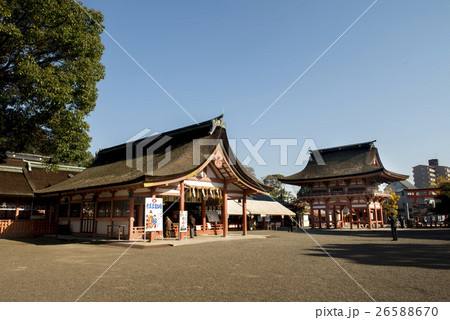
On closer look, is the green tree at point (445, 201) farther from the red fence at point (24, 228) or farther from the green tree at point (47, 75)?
the red fence at point (24, 228)

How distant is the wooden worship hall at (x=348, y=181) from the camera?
35969mm

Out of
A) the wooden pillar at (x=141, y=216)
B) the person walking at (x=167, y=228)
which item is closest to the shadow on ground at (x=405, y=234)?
the person walking at (x=167, y=228)

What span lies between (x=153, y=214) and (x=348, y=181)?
28.7 meters

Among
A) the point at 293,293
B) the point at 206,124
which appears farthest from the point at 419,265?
the point at 206,124

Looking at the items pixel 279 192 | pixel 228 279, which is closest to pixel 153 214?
pixel 228 279

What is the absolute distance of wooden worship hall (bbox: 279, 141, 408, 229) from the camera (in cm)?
3597

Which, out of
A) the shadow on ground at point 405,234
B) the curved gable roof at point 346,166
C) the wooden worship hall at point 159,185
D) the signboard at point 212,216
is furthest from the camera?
the curved gable roof at point 346,166

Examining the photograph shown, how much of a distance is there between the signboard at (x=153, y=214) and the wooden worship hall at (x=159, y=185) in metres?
0.84

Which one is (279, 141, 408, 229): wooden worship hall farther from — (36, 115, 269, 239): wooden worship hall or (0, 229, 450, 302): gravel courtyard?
(0, 229, 450, 302): gravel courtyard

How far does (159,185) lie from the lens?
1641cm

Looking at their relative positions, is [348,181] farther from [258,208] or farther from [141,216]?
[141,216]

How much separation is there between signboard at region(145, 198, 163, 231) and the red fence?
11.2 metres

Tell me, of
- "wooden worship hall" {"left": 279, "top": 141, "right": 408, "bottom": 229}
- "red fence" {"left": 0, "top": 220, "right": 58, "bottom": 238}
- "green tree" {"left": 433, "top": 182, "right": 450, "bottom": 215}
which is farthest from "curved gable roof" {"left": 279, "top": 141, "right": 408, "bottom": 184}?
"red fence" {"left": 0, "top": 220, "right": 58, "bottom": 238}

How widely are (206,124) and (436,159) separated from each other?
18991 centimetres
